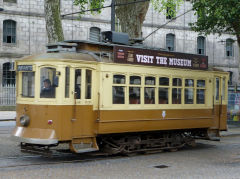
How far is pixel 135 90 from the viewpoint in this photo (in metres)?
13.6

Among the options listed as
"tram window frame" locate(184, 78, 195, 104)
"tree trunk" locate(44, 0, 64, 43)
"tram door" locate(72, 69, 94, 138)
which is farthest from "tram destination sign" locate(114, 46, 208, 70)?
"tree trunk" locate(44, 0, 64, 43)

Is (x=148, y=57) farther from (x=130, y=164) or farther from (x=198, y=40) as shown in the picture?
(x=198, y=40)

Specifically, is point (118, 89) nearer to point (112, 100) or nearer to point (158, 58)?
point (112, 100)

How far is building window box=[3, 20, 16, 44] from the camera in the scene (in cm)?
3544

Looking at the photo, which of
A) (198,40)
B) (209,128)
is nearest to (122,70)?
(209,128)

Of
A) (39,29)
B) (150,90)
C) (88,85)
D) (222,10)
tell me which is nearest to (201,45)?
(39,29)

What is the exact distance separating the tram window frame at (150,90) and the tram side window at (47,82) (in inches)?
125

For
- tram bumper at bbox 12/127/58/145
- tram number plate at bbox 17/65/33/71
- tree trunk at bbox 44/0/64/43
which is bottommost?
tram bumper at bbox 12/127/58/145

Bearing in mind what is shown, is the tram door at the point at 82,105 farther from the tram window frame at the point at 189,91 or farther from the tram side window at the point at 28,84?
the tram window frame at the point at 189,91

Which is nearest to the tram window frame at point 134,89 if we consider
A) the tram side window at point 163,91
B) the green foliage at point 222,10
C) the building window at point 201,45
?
the tram side window at point 163,91

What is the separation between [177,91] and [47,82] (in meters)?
4.79

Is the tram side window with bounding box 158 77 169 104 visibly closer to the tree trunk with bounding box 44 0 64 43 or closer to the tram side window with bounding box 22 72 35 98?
the tram side window with bounding box 22 72 35 98

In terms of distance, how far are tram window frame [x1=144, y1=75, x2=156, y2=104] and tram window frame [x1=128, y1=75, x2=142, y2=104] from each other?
0.80 feet

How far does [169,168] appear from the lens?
11.8m
